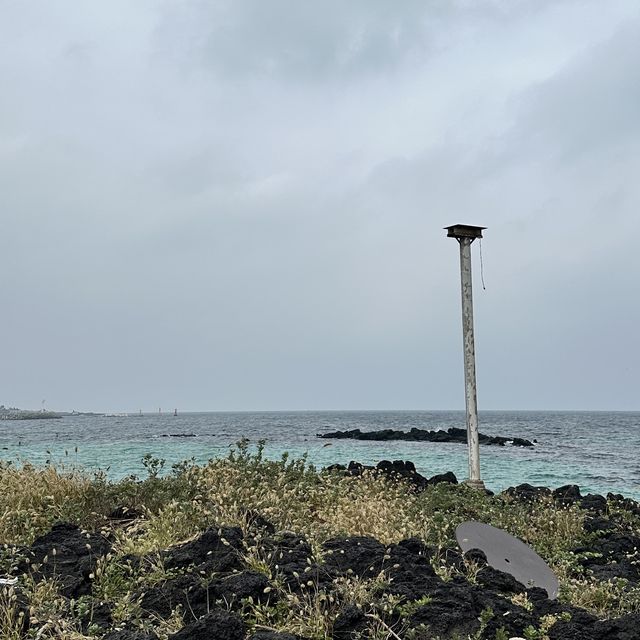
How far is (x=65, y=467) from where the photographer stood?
8.46 m

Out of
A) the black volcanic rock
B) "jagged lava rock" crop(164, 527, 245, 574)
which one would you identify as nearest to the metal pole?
"jagged lava rock" crop(164, 527, 245, 574)

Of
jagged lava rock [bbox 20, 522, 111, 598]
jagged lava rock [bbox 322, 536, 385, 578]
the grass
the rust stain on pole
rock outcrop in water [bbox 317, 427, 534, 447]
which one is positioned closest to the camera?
the grass

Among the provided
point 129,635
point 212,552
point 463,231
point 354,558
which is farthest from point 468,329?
point 129,635

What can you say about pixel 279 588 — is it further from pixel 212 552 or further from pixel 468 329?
pixel 468 329

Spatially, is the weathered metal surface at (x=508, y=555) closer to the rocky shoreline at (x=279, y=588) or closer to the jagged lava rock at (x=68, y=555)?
the rocky shoreline at (x=279, y=588)

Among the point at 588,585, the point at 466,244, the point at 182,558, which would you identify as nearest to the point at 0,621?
the point at 182,558

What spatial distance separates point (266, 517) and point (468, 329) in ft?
19.6

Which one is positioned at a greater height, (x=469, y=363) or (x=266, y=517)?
(x=469, y=363)

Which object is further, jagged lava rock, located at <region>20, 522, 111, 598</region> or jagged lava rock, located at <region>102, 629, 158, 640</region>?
jagged lava rock, located at <region>20, 522, 111, 598</region>

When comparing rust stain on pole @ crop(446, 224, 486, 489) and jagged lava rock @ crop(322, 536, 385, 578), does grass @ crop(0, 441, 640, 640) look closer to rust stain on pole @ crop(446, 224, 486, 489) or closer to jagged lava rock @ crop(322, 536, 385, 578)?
jagged lava rock @ crop(322, 536, 385, 578)

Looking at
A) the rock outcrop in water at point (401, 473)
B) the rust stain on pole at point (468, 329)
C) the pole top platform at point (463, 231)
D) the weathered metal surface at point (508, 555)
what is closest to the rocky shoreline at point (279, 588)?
the weathered metal surface at point (508, 555)

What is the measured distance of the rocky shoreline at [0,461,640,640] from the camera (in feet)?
13.9

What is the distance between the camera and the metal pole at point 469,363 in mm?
11172

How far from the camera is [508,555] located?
674cm
